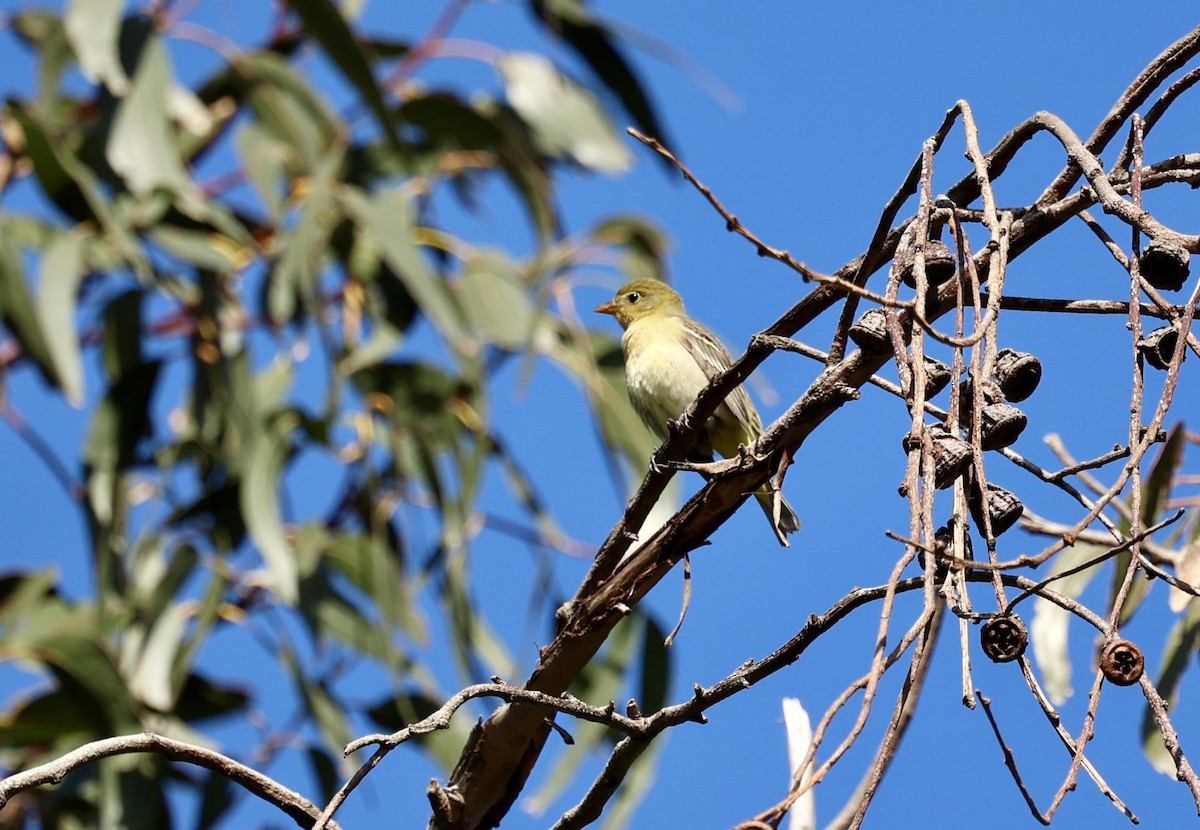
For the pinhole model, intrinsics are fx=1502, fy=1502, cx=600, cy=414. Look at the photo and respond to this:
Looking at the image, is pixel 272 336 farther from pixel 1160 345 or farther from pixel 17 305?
pixel 1160 345

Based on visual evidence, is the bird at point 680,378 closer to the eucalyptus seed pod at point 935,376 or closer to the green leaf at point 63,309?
the green leaf at point 63,309

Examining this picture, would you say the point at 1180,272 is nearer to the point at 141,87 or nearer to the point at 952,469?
the point at 952,469

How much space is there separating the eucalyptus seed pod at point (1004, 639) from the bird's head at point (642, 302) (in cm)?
400

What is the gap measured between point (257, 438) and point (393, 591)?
0.70 m

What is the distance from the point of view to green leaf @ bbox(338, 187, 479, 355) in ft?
15.1

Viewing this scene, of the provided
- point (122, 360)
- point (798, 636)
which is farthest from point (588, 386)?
point (798, 636)

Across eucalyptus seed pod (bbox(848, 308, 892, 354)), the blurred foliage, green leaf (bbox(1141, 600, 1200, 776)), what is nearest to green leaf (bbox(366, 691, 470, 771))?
the blurred foliage

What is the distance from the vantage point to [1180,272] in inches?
57.4

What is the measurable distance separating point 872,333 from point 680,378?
3033 mm

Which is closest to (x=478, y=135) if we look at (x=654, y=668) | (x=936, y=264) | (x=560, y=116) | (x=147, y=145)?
(x=560, y=116)

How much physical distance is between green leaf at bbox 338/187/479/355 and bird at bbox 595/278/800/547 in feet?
1.78

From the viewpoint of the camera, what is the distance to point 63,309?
459 centimetres

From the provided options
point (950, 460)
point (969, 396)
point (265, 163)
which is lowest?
point (950, 460)

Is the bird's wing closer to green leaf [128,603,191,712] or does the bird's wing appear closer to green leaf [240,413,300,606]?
green leaf [240,413,300,606]
